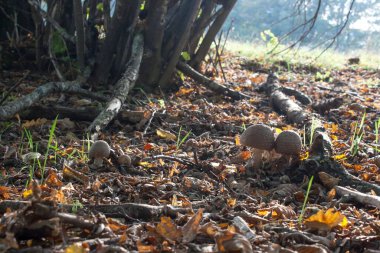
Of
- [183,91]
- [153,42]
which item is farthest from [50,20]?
[183,91]

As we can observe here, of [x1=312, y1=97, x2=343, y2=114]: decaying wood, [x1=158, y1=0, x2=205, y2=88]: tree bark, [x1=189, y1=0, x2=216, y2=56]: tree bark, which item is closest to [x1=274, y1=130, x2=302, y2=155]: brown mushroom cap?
[x1=312, y1=97, x2=343, y2=114]: decaying wood

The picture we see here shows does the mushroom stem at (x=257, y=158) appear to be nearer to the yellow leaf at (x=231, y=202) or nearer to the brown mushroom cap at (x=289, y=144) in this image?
the brown mushroom cap at (x=289, y=144)

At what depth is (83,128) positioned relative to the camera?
3938mm

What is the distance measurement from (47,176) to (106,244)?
1.10m

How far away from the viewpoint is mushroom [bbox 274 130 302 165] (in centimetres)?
300

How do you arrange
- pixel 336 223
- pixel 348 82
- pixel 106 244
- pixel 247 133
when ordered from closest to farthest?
1. pixel 106 244
2. pixel 336 223
3. pixel 247 133
4. pixel 348 82

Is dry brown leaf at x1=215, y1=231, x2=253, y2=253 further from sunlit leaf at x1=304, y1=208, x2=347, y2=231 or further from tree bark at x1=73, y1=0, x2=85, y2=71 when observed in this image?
tree bark at x1=73, y1=0, x2=85, y2=71

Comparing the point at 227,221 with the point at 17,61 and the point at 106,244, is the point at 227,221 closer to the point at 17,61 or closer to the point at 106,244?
the point at 106,244

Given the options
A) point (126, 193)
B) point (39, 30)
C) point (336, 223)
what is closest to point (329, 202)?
point (336, 223)

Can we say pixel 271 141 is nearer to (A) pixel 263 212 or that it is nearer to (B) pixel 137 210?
(A) pixel 263 212

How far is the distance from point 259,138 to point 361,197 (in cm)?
81

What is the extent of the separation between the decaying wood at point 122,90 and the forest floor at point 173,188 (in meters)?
0.15

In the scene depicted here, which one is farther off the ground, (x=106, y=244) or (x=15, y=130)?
(x=106, y=244)

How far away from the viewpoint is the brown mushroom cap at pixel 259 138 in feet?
9.97
